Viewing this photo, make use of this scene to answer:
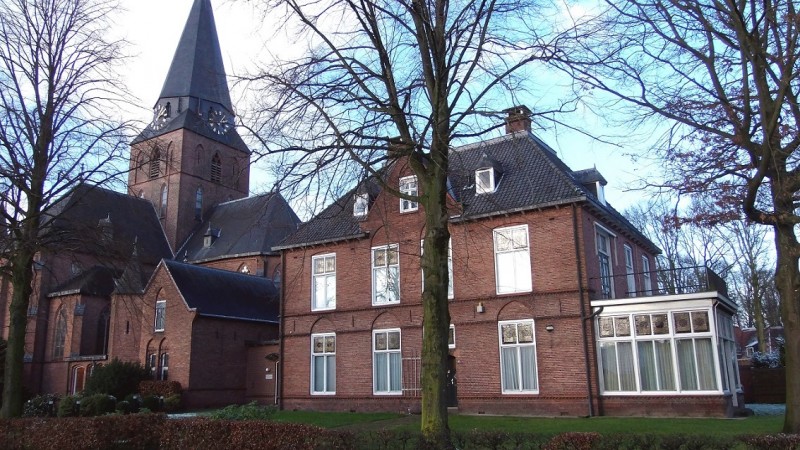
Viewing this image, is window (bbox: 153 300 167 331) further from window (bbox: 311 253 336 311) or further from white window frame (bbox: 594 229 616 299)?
white window frame (bbox: 594 229 616 299)

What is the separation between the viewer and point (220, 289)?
35344 millimetres

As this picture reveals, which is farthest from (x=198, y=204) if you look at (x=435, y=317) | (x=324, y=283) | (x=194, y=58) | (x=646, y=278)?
(x=435, y=317)

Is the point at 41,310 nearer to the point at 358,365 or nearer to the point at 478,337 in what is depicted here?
the point at 358,365

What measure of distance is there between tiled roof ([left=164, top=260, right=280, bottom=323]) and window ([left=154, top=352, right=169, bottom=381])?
3.20 meters

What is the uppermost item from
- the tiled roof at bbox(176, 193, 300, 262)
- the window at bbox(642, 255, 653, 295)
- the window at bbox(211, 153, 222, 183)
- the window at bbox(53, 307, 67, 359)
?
the window at bbox(211, 153, 222, 183)

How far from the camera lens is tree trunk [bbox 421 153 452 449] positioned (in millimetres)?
10219

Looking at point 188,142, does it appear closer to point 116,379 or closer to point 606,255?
point 116,379

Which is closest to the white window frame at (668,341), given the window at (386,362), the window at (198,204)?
the window at (386,362)

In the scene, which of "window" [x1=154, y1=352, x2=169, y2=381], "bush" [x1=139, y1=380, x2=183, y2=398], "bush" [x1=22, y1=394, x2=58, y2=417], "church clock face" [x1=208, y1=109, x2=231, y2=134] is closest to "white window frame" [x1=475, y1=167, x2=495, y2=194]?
"church clock face" [x1=208, y1=109, x2=231, y2=134]

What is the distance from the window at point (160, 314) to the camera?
33228 millimetres

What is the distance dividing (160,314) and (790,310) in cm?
2933

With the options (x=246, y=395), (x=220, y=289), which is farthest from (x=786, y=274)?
(x=220, y=289)

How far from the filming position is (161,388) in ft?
100

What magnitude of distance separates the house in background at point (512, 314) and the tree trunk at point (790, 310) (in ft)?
21.5
